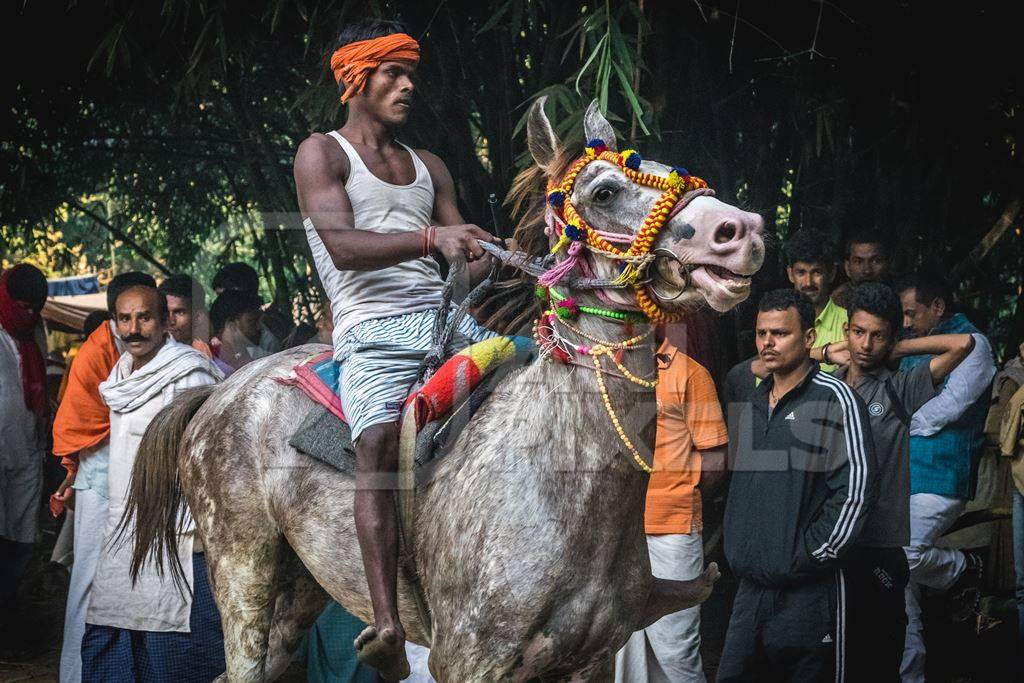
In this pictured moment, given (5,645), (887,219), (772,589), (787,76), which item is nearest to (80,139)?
(5,645)

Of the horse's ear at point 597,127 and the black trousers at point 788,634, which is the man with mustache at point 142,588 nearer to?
the black trousers at point 788,634

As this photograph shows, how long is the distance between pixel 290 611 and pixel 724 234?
2388 mm

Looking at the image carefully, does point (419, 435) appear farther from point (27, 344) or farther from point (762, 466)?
point (27, 344)

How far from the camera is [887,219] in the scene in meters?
6.75

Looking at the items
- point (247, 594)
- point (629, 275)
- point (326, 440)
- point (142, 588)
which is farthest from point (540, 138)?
point (142, 588)

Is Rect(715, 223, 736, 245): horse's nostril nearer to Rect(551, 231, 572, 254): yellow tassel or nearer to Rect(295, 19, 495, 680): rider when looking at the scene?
Rect(551, 231, 572, 254): yellow tassel

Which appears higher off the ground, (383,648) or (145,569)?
(383,648)

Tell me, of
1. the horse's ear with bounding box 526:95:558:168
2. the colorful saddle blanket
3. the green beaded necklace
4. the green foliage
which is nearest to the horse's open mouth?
the green beaded necklace

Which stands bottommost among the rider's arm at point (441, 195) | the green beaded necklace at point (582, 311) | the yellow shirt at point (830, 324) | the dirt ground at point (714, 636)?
the dirt ground at point (714, 636)

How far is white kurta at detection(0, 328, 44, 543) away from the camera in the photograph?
19.8ft

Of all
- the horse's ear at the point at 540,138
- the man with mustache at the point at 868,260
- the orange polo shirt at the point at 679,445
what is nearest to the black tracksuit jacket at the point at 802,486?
the orange polo shirt at the point at 679,445

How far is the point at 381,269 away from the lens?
3.50 m

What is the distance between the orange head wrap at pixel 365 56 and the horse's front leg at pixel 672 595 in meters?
1.83

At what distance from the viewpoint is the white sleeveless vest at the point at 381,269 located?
342cm
